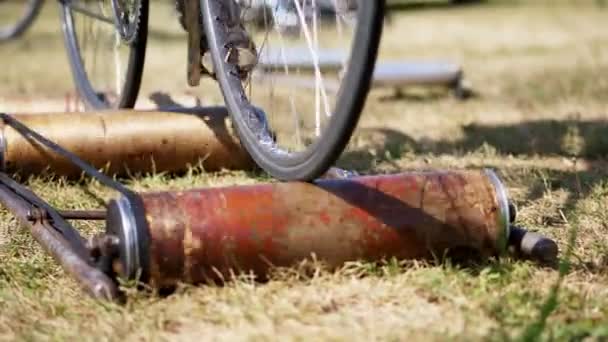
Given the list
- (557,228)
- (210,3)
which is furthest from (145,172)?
(557,228)

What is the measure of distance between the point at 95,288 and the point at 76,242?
0.91 feet

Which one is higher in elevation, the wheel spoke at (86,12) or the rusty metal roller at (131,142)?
the wheel spoke at (86,12)

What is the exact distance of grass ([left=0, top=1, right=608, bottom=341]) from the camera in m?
2.02

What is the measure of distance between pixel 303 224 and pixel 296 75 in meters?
3.14

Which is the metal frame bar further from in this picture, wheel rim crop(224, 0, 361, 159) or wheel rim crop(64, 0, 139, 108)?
wheel rim crop(64, 0, 139, 108)

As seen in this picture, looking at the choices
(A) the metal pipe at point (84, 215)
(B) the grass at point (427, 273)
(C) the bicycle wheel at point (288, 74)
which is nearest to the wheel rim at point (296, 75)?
(C) the bicycle wheel at point (288, 74)

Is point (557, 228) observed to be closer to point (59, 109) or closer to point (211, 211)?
point (211, 211)

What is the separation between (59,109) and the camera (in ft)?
14.3

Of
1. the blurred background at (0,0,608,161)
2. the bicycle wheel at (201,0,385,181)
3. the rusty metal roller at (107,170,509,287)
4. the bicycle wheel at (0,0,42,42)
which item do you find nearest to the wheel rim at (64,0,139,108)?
the blurred background at (0,0,608,161)

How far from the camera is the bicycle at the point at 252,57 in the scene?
214 cm

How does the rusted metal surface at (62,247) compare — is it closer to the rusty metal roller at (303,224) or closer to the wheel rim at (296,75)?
the rusty metal roller at (303,224)

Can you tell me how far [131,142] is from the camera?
11.6 feet

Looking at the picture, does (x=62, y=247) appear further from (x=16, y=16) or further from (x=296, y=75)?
(x=16, y=16)

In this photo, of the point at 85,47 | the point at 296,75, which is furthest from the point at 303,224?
the point at 296,75
